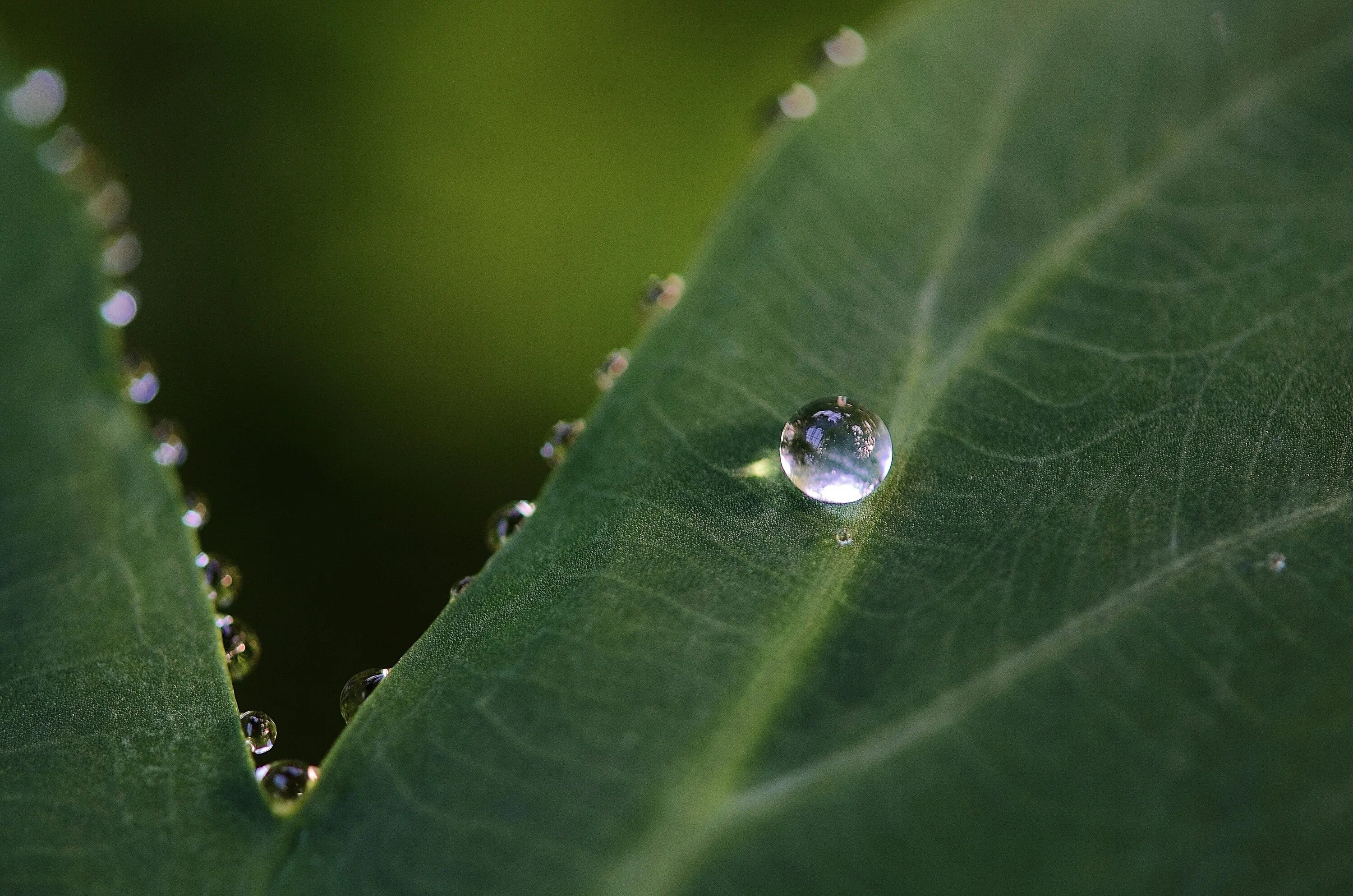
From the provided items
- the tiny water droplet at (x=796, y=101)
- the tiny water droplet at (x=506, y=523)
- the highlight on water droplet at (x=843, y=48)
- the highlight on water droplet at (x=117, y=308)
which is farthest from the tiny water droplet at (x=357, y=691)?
the highlight on water droplet at (x=843, y=48)

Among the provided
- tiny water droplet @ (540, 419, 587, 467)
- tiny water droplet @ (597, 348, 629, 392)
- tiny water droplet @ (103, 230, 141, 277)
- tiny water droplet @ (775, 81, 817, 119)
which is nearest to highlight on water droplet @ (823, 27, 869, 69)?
tiny water droplet @ (775, 81, 817, 119)

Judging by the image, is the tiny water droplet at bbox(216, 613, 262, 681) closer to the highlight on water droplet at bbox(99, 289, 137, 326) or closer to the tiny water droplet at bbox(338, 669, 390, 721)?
the tiny water droplet at bbox(338, 669, 390, 721)

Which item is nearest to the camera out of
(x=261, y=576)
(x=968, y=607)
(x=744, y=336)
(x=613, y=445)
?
(x=968, y=607)

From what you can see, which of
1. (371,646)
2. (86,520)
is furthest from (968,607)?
(371,646)

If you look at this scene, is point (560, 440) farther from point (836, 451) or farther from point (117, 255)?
point (117, 255)

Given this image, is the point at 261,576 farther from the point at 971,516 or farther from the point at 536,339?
the point at 971,516

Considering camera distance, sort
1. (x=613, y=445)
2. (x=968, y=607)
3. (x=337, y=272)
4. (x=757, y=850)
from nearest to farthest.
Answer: (x=757, y=850) < (x=968, y=607) < (x=613, y=445) < (x=337, y=272)

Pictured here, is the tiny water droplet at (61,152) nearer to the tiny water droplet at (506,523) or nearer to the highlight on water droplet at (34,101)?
the highlight on water droplet at (34,101)
